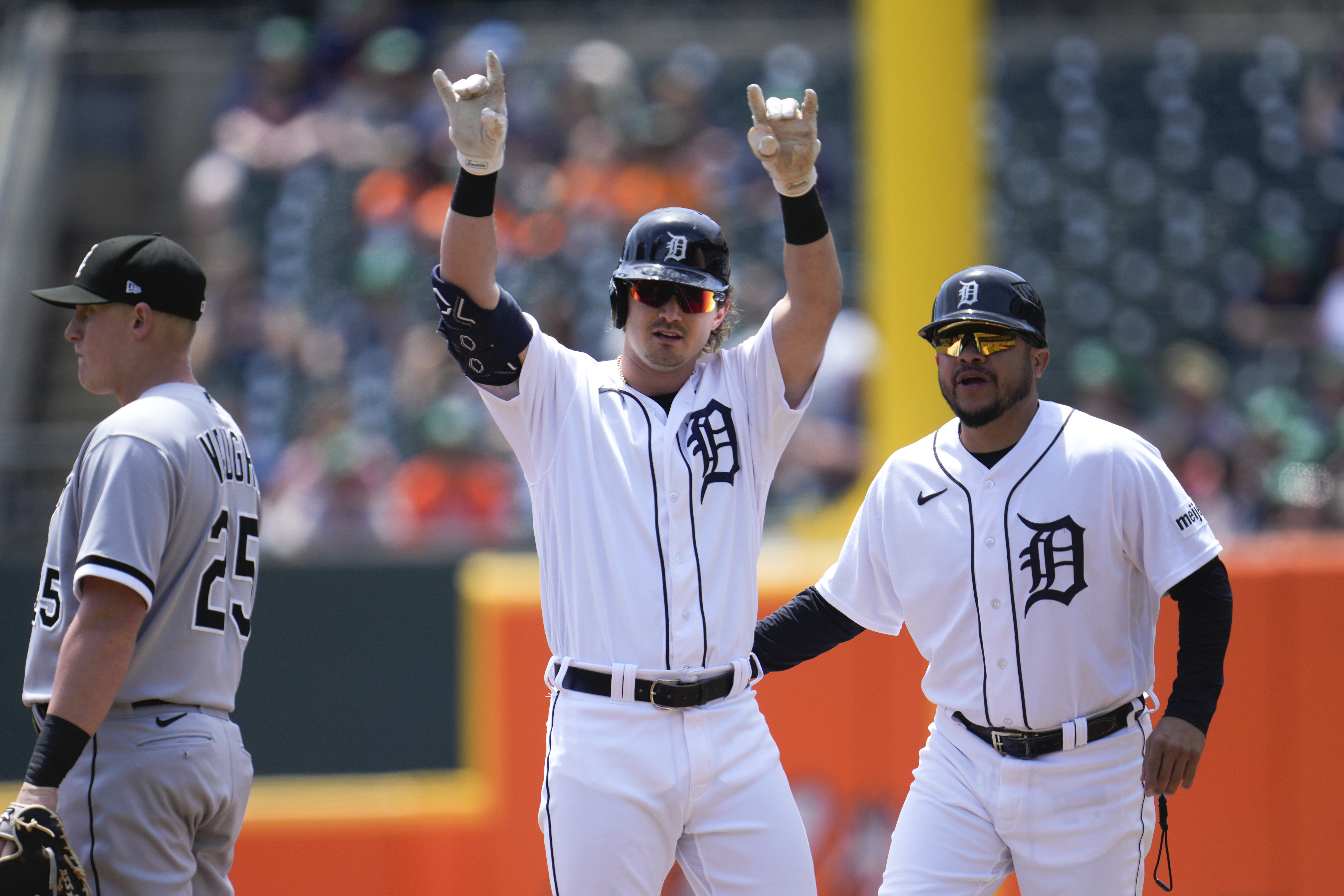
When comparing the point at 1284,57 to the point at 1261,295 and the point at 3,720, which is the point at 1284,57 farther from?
the point at 3,720

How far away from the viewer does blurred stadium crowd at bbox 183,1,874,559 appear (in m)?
7.52

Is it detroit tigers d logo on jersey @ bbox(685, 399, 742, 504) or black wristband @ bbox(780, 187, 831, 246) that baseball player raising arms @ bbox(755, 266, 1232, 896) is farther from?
detroit tigers d logo on jersey @ bbox(685, 399, 742, 504)

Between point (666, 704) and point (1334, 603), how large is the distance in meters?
2.77

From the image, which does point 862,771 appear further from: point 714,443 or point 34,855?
point 34,855

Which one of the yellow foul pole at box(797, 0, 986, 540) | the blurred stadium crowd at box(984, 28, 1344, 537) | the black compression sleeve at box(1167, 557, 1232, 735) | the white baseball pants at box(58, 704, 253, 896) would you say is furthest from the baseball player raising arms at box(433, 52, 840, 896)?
the blurred stadium crowd at box(984, 28, 1344, 537)

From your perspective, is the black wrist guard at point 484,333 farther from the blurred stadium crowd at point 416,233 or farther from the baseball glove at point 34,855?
the blurred stadium crowd at point 416,233

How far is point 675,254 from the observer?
3.38 metres

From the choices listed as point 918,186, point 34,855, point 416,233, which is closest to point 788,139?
point 918,186

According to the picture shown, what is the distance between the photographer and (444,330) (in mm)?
3316

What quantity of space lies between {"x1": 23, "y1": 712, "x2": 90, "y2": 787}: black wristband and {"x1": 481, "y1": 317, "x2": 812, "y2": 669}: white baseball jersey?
1.04 m

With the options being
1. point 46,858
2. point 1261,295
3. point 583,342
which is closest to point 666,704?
point 46,858

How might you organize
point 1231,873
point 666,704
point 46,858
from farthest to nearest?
point 1231,873, point 666,704, point 46,858

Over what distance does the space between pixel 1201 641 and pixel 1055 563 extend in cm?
38

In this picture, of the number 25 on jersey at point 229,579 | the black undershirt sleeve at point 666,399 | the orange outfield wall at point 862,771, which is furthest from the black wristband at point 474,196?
the orange outfield wall at point 862,771
